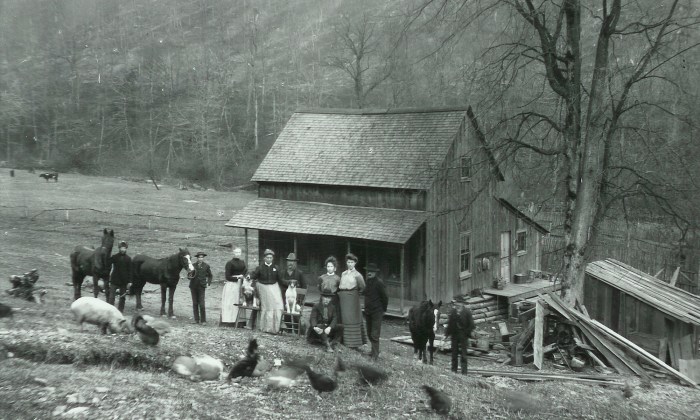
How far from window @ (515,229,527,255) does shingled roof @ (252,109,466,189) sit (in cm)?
701

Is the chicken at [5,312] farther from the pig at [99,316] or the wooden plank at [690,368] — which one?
the wooden plank at [690,368]

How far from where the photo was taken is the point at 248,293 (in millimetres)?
14922

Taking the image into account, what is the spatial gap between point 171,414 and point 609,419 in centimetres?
695

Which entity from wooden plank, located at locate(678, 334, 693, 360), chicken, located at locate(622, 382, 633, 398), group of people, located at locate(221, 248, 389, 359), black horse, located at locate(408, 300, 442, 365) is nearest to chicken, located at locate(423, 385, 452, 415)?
group of people, located at locate(221, 248, 389, 359)

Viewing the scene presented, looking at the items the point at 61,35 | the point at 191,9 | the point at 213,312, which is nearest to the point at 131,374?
the point at 213,312

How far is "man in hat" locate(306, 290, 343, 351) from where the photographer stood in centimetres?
1280

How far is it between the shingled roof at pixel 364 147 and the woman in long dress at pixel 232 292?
9.12 metres

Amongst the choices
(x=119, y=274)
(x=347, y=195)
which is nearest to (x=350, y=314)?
(x=119, y=274)

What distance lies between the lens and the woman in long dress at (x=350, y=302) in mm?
12914

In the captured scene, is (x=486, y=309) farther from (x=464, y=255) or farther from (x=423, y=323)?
(x=423, y=323)

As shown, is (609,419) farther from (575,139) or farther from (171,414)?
(575,139)

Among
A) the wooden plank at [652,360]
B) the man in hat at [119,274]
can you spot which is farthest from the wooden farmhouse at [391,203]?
the man in hat at [119,274]

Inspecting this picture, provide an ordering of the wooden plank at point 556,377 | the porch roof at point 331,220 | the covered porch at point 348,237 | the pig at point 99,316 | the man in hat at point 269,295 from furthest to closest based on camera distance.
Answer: the covered porch at point 348,237, the porch roof at point 331,220, the man in hat at point 269,295, the wooden plank at point 556,377, the pig at point 99,316

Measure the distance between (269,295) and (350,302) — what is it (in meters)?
2.32
